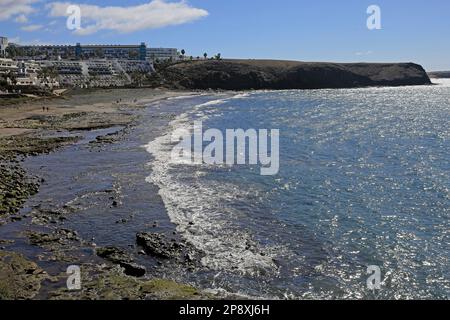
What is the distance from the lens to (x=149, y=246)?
67.3ft

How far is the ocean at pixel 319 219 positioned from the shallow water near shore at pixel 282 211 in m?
0.07

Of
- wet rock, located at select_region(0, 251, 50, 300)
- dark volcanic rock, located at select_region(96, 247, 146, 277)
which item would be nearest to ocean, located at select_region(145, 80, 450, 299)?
dark volcanic rock, located at select_region(96, 247, 146, 277)

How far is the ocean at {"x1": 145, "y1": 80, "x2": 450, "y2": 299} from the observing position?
17.8 metres

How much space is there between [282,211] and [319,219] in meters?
2.42

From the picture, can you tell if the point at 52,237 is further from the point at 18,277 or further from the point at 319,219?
the point at 319,219

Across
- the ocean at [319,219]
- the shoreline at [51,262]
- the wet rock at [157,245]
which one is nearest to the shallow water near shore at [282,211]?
the ocean at [319,219]

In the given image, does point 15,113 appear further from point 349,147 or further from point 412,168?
point 412,168

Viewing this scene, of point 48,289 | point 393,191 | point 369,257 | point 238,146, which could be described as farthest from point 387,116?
point 48,289

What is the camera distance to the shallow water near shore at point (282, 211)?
1816cm

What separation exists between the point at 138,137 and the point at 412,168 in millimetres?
31839

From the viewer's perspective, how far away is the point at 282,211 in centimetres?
2703

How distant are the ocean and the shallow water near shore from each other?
73 mm

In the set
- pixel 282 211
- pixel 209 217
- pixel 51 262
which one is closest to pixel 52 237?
pixel 51 262

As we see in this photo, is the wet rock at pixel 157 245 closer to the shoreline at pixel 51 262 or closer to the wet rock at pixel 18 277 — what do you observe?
the shoreline at pixel 51 262
